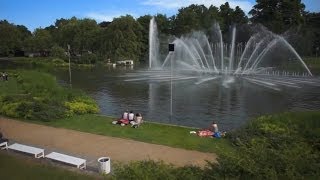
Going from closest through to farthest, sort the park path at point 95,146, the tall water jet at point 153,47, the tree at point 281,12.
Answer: the park path at point 95,146, the tall water jet at point 153,47, the tree at point 281,12

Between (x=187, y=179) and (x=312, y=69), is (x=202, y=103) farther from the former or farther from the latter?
(x=312, y=69)

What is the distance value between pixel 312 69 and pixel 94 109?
193 feet

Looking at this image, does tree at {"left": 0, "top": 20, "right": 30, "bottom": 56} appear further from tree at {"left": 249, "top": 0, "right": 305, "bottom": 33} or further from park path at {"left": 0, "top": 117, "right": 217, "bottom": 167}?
park path at {"left": 0, "top": 117, "right": 217, "bottom": 167}

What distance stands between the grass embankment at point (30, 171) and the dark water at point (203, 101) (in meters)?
13.8

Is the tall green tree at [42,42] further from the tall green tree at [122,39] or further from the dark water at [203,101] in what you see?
the dark water at [203,101]

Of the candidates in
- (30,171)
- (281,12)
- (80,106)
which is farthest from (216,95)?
(281,12)

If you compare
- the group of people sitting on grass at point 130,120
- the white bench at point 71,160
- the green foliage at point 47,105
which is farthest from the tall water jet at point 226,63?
the white bench at point 71,160

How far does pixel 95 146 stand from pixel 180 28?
3557 inches

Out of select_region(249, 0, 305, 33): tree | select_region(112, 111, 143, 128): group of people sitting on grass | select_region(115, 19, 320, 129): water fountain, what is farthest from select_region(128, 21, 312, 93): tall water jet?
select_region(112, 111, 143, 128): group of people sitting on grass

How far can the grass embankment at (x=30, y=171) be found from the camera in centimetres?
1416

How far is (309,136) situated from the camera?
60.7 feet

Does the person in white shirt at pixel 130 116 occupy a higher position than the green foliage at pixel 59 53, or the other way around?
the green foliage at pixel 59 53

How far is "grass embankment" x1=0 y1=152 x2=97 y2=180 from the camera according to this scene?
46.5ft

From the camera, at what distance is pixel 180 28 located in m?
108
